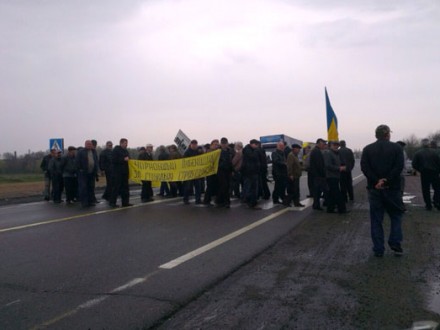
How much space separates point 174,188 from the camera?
54.6 ft

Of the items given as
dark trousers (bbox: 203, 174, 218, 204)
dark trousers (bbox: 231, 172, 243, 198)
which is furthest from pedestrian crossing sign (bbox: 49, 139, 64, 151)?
dark trousers (bbox: 203, 174, 218, 204)

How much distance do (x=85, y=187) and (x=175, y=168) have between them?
2918 mm

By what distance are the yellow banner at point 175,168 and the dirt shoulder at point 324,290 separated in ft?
19.8

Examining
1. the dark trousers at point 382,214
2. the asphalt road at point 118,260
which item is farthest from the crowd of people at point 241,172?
the dark trousers at point 382,214

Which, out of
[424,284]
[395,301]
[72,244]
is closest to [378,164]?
[424,284]

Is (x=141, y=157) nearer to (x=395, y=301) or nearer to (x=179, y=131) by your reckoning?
(x=179, y=131)

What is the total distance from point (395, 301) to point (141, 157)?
12097mm

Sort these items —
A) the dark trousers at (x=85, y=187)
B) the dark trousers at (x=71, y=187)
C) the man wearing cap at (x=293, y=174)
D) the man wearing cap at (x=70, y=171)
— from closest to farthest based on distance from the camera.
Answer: the man wearing cap at (x=293, y=174) < the dark trousers at (x=85, y=187) < the man wearing cap at (x=70, y=171) < the dark trousers at (x=71, y=187)

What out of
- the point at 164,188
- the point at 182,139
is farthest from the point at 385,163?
the point at 182,139

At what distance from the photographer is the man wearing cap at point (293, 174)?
12.4 metres

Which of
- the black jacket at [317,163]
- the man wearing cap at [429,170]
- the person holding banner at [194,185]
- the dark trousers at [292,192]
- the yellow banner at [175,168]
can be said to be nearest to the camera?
the black jacket at [317,163]

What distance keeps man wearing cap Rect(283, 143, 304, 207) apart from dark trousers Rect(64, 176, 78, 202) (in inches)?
291

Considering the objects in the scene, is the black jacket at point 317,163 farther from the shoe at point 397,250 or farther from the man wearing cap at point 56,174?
the man wearing cap at point 56,174

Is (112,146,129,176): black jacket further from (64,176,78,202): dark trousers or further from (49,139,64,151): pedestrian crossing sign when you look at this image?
(49,139,64,151): pedestrian crossing sign
